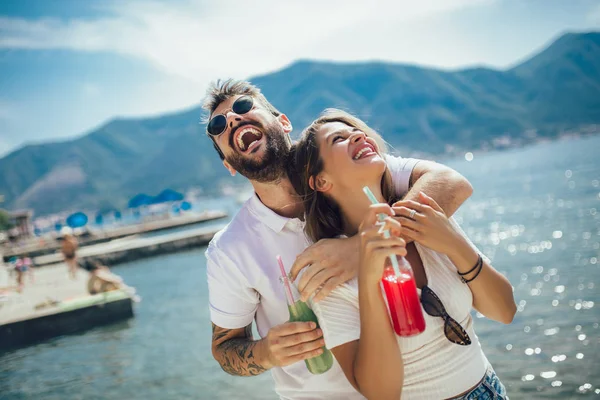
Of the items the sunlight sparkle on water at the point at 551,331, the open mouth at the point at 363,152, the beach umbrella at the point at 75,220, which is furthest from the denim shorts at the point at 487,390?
the beach umbrella at the point at 75,220

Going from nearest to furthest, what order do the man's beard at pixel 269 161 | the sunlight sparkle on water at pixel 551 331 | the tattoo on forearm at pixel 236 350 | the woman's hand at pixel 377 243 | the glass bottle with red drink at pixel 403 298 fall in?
1. the woman's hand at pixel 377 243
2. the glass bottle with red drink at pixel 403 298
3. the tattoo on forearm at pixel 236 350
4. the man's beard at pixel 269 161
5. the sunlight sparkle on water at pixel 551 331

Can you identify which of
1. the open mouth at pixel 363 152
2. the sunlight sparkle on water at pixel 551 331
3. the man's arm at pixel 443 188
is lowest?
the sunlight sparkle on water at pixel 551 331

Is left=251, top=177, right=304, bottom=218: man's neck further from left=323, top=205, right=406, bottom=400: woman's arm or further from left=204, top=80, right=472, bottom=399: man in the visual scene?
left=323, top=205, right=406, bottom=400: woman's arm

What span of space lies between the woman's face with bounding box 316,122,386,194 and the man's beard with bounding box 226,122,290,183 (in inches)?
10.8

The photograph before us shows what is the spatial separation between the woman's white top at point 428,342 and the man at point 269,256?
82 millimetres

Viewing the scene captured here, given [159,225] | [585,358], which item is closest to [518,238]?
[585,358]

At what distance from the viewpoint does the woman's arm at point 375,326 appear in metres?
1.58

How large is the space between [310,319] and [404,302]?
1.31ft

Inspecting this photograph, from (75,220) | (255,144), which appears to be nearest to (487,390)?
(255,144)

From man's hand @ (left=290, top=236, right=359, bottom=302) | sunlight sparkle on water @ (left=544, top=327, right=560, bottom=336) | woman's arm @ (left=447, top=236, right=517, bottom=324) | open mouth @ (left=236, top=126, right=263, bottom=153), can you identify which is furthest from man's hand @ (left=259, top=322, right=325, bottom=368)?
sunlight sparkle on water @ (left=544, top=327, right=560, bottom=336)

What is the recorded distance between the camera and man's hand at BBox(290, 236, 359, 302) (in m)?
1.83

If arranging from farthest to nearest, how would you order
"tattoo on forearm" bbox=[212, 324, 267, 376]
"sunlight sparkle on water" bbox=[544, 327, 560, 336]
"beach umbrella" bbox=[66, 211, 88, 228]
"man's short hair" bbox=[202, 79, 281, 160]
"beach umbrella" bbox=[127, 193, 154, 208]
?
"beach umbrella" bbox=[127, 193, 154, 208]
"beach umbrella" bbox=[66, 211, 88, 228]
"sunlight sparkle on water" bbox=[544, 327, 560, 336]
"man's short hair" bbox=[202, 79, 281, 160]
"tattoo on forearm" bbox=[212, 324, 267, 376]

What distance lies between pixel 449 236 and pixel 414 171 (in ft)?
2.23

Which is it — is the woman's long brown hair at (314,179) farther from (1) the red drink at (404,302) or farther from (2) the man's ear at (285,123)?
(1) the red drink at (404,302)
